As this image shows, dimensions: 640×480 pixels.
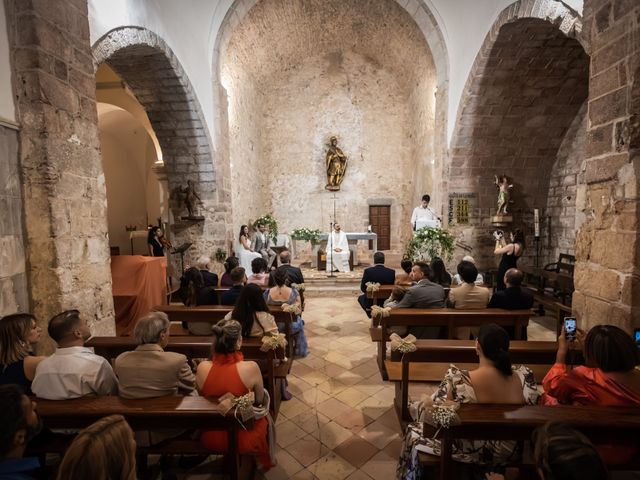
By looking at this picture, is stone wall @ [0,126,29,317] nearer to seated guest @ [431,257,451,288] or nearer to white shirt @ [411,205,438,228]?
seated guest @ [431,257,451,288]

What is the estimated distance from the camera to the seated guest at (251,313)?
2.95m

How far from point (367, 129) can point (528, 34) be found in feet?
23.0

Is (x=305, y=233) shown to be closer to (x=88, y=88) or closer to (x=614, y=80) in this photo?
(x=88, y=88)

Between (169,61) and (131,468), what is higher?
(169,61)

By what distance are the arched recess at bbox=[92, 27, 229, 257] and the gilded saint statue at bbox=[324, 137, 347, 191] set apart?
16.9 feet

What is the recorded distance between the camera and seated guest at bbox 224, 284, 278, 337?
2949mm

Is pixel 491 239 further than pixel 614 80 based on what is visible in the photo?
Yes

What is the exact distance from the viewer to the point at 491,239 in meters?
8.04

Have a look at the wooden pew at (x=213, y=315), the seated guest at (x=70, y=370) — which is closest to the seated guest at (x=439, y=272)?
the wooden pew at (x=213, y=315)

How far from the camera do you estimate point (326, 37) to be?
11.0 m

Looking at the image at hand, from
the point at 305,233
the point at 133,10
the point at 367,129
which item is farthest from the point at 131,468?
the point at 367,129

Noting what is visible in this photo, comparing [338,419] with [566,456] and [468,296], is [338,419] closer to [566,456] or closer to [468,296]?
[468,296]

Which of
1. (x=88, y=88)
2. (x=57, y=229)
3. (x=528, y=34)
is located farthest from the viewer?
(x=528, y=34)

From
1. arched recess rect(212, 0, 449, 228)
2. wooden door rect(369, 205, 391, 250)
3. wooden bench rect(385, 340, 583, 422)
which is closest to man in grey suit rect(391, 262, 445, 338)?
wooden bench rect(385, 340, 583, 422)
